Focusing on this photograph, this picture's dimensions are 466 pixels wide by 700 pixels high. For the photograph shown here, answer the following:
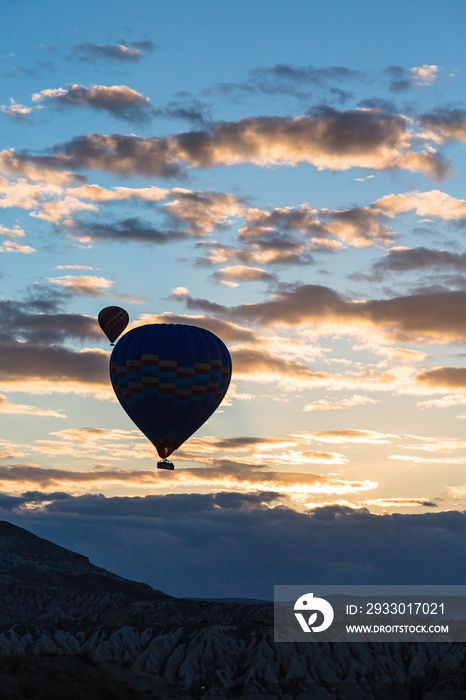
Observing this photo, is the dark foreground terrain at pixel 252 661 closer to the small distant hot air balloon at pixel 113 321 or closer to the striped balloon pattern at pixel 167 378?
the striped balloon pattern at pixel 167 378

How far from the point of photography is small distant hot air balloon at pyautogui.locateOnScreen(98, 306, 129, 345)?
121m

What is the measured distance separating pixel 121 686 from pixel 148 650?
63353mm

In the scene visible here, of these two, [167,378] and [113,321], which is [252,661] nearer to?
[167,378]

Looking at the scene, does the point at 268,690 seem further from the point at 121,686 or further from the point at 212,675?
the point at 121,686

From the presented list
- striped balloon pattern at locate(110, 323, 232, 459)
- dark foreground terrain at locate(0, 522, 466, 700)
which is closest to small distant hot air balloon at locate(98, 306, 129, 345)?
striped balloon pattern at locate(110, 323, 232, 459)

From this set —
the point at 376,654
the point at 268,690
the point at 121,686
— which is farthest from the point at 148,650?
the point at 121,686

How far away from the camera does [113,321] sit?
122 metres

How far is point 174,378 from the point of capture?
98312mm

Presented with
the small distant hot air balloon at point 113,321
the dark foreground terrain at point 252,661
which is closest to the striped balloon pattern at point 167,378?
the small distant hot air balloon at point 113,321

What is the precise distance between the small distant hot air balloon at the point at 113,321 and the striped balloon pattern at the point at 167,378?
62.1 feet

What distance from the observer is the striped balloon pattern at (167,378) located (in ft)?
323

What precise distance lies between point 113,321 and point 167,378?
87.1 feet

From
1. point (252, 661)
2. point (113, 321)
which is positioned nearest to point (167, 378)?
point (113, 321)

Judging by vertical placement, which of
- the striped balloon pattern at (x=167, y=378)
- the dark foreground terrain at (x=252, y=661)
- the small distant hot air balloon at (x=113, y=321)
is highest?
the small distant hot air balloon at (x=113, y=321)
